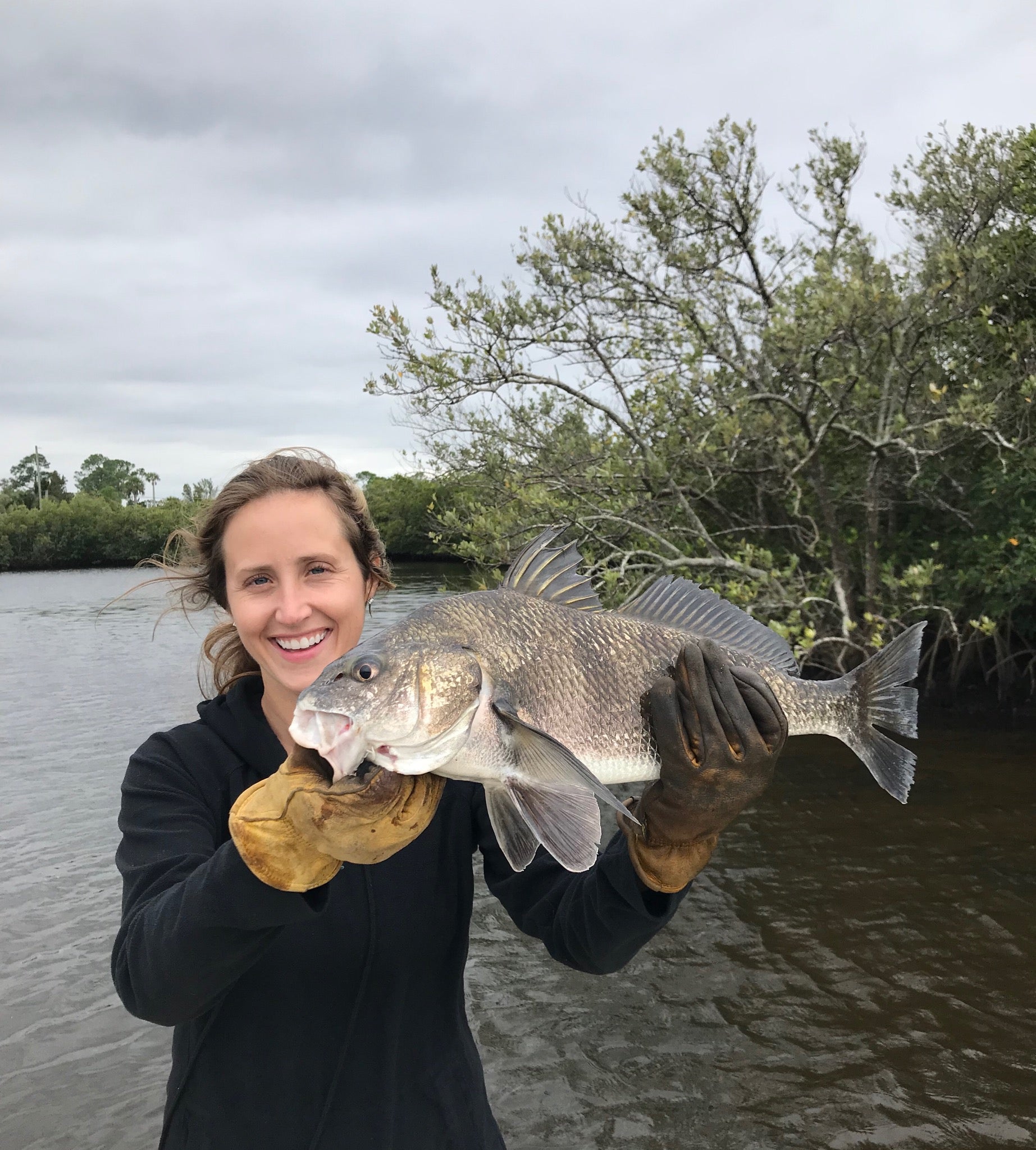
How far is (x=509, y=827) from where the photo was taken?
6.88 ft

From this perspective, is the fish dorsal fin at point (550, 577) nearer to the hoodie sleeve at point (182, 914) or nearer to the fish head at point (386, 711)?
the fish head at point (386, 711)

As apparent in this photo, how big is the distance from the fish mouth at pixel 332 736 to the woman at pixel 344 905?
221 mm

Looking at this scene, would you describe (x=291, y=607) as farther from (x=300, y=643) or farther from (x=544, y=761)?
(x=544, y=761)

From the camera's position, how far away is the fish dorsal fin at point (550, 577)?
245 centimetres

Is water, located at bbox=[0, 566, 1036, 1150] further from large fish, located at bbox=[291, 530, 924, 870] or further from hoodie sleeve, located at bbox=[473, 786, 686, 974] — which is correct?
large fish, located at bbox=[291, 530, 924, 870]

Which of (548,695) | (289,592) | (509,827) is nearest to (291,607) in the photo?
(289,592)

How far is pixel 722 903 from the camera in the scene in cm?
841

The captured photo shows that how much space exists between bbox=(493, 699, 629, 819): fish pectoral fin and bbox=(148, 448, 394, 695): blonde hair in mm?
1020

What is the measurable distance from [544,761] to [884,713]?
1.25 metres

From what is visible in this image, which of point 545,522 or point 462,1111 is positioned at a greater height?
point 545,522

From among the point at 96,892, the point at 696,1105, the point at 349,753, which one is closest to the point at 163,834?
the point at 349,753

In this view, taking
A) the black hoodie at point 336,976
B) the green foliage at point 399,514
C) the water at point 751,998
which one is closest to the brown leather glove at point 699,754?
the black hoodie at point 336,976

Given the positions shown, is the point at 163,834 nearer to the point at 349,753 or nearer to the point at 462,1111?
the point at 349,753

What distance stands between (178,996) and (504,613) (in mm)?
1161
